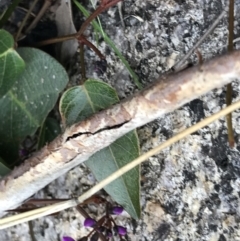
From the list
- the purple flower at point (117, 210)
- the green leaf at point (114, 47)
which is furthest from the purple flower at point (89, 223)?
the green leaf at point (114, 47)

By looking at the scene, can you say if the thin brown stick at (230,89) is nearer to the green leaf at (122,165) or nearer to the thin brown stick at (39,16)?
the green leaf at (122,165)

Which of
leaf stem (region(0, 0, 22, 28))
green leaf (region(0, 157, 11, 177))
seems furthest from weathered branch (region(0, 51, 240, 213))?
leaf stem (region(0, 0, 22, 28))

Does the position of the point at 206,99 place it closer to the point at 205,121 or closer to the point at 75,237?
the point at 205,121

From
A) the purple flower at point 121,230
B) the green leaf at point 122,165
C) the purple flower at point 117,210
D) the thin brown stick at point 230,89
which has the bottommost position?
the purple flower at point 121,230

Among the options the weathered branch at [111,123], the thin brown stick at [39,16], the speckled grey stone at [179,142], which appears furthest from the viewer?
the thin brown stick at [39,16]

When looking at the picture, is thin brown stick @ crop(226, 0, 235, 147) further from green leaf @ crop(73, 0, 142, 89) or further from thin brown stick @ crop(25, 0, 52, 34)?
thin brown stick @ crop(25, 0, 52, 34)

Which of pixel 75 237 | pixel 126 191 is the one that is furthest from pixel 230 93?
pixel 75 237

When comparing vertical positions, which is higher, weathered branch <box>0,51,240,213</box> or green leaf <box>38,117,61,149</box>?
weathered branch <box>0,51,240,213</box>

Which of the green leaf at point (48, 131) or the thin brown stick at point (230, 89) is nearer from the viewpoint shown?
the thin brown stick at point (230, 89)
